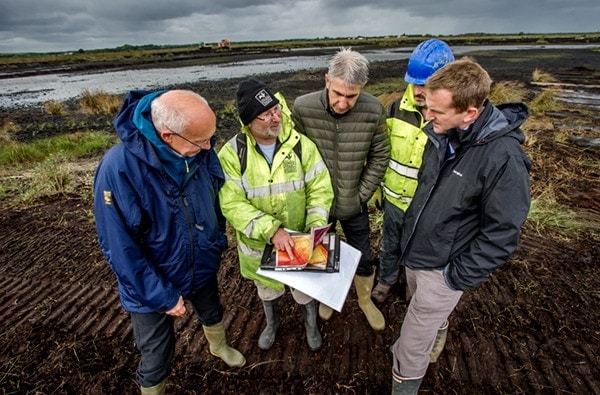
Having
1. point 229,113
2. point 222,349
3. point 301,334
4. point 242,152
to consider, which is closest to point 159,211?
point 242,152

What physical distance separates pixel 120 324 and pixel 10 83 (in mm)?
35908

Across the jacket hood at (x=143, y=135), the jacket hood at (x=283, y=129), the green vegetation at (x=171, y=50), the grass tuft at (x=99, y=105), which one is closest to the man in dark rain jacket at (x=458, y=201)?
the jacket hood at (x=283, y=129)

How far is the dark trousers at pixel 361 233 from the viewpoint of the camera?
10.5 feet

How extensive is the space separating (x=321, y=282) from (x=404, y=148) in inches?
52.0

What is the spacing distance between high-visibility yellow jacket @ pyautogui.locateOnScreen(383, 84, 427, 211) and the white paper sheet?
2.93 ft

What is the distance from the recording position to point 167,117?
179 centimetres

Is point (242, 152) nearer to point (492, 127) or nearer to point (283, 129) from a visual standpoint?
point (283, 129)

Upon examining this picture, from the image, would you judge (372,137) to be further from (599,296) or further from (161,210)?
(599,296)

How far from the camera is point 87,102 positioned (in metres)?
16.5

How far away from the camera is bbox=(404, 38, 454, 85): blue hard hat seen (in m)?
2.51

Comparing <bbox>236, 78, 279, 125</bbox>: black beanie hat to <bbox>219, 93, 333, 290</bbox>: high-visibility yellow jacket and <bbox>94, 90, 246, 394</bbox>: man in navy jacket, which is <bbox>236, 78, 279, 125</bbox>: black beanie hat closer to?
<bbox>219, 93, 333, 290</bbox>: high-visibility yellow jacket

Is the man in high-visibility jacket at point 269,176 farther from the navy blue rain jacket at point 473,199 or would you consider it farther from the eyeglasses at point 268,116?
the navy blue rain jacket at point 473,199

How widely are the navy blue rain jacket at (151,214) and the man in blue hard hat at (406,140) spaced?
149 centimetres

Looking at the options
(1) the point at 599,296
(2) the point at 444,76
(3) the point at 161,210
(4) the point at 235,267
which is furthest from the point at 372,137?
(1) the point at 599,296
